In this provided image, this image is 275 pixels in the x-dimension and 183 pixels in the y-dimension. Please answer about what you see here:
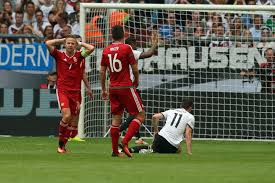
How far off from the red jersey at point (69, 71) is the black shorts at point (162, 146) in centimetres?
179

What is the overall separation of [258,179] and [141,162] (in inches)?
136

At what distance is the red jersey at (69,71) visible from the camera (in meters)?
18.2

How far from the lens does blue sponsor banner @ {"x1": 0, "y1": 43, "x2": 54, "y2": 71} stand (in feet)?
79.1

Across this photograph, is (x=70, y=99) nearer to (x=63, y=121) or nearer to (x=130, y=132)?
(x=63, y=121)

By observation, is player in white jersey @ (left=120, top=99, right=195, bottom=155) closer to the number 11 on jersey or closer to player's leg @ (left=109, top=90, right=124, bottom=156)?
player's leg @ (left=109, top=90, right=124, bottom=156)

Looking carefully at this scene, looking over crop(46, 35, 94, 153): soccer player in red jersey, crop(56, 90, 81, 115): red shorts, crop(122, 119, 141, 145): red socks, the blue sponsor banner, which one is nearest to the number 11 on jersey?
crop(122, 119, 141, 145): red socks

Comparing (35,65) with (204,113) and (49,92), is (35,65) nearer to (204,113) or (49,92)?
(49,92)

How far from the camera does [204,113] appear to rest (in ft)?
79.0

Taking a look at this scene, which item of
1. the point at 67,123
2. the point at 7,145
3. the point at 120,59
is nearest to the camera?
the point at 120,59

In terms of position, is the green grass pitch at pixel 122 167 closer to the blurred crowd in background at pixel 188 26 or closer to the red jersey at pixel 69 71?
the red jersey at pixel 69 71

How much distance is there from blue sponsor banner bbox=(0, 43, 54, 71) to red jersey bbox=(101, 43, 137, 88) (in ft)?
26.8

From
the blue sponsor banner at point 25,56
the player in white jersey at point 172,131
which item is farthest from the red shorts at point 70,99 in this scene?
the blue sponsor banner at point 25,56

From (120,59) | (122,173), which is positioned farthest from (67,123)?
(122,173)

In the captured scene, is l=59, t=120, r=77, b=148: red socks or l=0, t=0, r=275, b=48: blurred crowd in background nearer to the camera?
l=59, t=120, r=77, b=148: red socks
